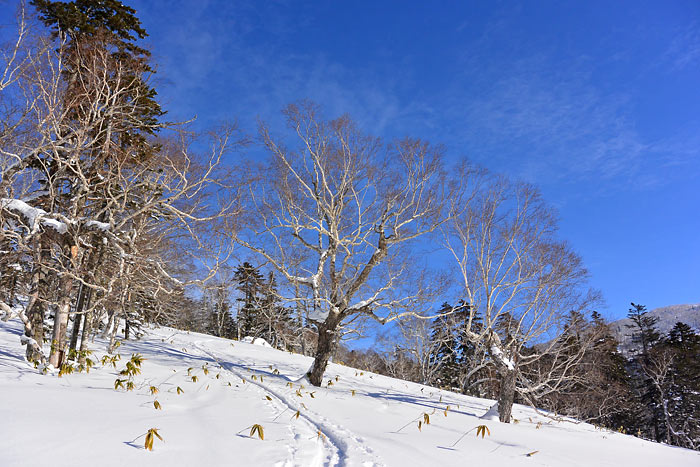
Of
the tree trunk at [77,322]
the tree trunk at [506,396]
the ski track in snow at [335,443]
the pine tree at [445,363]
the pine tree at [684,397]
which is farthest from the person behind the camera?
the pine tree at [445,363]

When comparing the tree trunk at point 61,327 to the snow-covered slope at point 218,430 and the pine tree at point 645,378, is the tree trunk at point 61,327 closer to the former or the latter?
the snow-covered slope at point 218,430

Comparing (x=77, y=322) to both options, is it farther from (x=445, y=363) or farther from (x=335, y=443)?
(x=445, y=363)

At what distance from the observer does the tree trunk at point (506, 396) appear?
33.9ft

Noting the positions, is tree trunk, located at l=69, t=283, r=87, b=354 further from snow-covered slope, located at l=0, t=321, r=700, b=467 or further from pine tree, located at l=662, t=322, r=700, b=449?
pine tree, located at l=662, t=322, r=700, b=449

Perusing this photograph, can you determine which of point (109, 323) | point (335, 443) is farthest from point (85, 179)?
point (109, 323)

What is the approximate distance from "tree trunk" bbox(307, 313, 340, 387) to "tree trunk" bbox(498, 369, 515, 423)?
208 inches

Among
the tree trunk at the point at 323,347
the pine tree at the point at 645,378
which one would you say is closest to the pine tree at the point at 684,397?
the pine tree at the point at 645,378

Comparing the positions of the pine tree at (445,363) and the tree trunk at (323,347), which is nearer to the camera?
the tree trunk at (323,347)

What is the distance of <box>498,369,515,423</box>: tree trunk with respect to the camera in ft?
33.9

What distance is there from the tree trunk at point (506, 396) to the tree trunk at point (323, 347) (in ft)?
17.4

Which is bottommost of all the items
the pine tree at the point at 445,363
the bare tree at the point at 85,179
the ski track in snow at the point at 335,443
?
the pine tree at the point at 445,363

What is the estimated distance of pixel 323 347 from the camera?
1166 cm

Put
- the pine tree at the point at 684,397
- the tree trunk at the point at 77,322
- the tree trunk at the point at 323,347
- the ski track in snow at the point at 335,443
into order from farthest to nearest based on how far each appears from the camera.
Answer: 1. the pine tree at the point at 684,397
2. the tree trunk at the point at 323,347
3. the tree trunk at the point at 77,322
4. the ski track in snow at the point at 335,443

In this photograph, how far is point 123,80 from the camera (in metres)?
8.14
